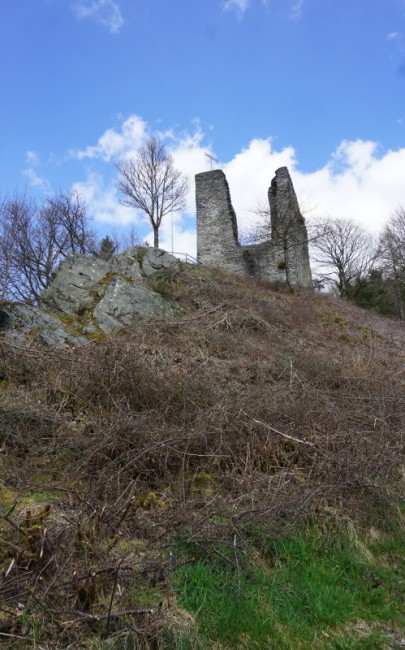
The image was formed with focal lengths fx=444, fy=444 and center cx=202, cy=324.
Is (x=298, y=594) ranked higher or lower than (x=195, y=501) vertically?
lower

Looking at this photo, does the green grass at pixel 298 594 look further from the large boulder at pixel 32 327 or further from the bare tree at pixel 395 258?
the bare tree at pixel 395 258

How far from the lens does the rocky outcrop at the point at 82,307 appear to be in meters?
7.66

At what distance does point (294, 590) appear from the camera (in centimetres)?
279

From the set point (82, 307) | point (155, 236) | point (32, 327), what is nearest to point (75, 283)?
point (82, 307)

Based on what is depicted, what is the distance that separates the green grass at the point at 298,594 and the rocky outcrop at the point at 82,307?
531cm

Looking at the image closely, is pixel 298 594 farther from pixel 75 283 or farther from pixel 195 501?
pixel 75 283

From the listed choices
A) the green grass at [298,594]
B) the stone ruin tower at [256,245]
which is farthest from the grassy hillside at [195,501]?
the stone ruin tower at [256,245]

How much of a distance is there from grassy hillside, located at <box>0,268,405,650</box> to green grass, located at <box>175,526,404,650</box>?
11 mm

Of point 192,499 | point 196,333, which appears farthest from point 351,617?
point 196,333

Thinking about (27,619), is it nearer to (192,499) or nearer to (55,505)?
(55,505)

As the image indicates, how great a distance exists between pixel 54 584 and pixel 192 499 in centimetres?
151

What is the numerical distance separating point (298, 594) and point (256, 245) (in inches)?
696

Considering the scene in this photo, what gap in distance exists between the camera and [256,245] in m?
19.6

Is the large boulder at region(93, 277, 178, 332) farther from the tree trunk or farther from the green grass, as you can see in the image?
the tree trunk
